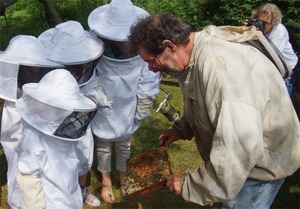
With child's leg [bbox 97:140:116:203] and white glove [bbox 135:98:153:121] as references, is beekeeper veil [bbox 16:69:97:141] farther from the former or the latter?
child's leg [bbox 97:140:116:203]

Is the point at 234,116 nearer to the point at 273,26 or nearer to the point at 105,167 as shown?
the point at 105,167

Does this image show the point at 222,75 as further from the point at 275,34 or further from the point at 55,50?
the point at 275,34

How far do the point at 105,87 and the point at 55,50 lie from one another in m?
0.63

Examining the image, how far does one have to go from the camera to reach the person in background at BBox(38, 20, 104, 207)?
3004 mm

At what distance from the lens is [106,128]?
11.8 feet

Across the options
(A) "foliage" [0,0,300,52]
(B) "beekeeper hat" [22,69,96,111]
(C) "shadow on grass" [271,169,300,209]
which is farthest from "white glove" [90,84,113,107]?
(A) "foliage" [0,0,300,52]

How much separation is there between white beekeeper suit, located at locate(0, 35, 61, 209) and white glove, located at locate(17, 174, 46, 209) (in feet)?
0.76

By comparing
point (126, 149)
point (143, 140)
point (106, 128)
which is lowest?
point (143, 140)

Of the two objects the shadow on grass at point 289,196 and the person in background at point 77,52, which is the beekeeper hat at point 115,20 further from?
the shadow on grass at point 289,196

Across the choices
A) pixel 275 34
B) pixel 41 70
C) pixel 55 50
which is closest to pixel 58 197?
pixel 41 70

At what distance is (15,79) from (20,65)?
110 mm

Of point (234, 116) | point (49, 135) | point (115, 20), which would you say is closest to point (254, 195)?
point (234, 116)

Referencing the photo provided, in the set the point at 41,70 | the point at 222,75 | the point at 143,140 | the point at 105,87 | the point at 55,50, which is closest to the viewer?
the point at 222,75

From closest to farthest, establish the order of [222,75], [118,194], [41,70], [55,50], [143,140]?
[222,75]
[41,70]
[55,50]
[118,194]
[143,140]
